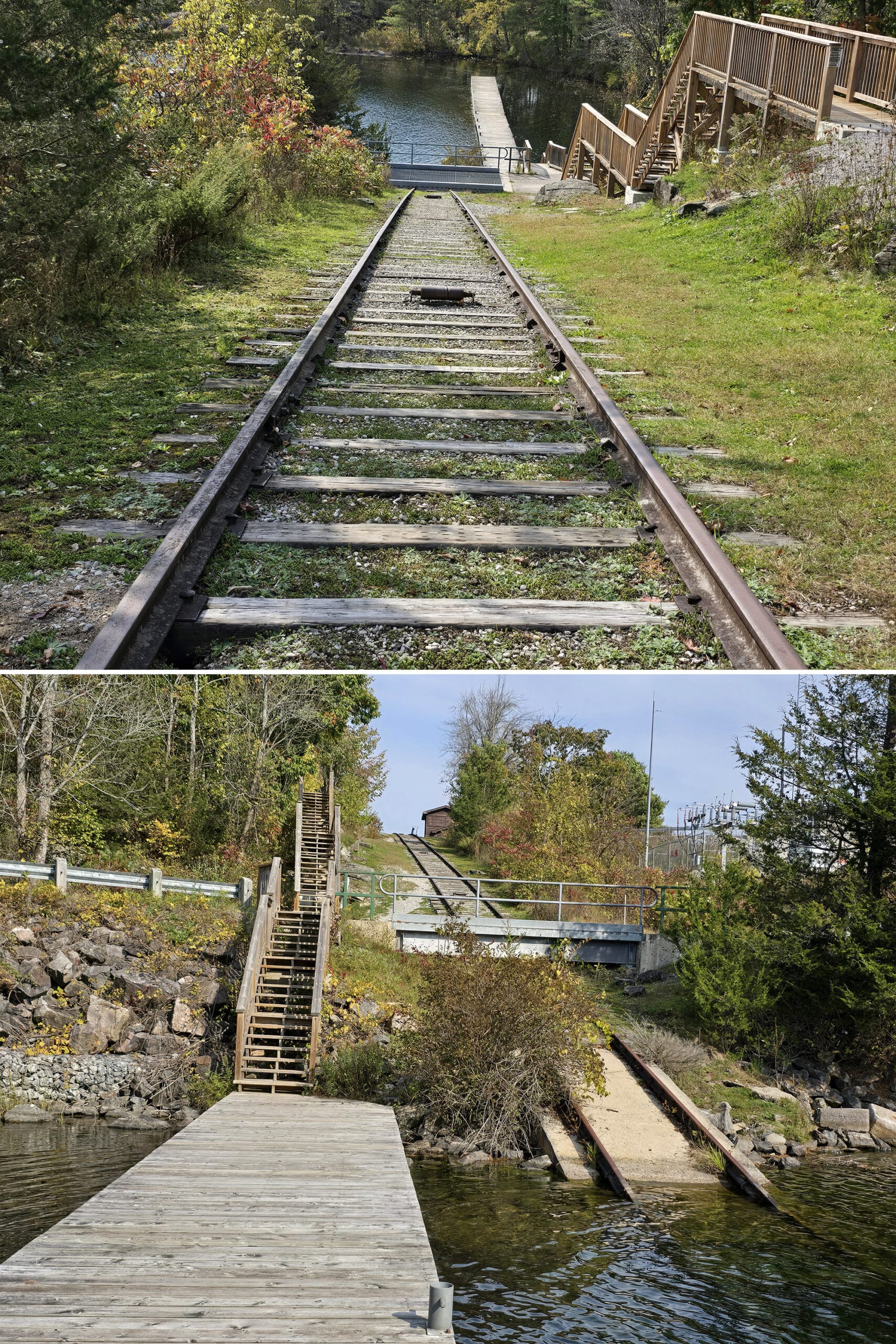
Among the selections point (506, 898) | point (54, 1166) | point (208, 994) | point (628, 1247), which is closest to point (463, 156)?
point (506, 898)

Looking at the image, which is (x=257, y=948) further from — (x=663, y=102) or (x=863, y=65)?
(x=663, y=102)

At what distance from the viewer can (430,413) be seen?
9648mm

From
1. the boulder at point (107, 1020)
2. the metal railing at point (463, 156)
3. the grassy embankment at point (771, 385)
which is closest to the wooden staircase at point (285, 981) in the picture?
the boulder at point (107, 1020)

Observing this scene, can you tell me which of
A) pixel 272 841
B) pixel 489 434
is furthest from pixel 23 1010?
pixel 489 434

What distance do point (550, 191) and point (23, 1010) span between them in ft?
81.1

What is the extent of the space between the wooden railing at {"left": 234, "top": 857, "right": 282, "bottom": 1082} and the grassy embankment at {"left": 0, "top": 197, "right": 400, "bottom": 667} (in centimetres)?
718

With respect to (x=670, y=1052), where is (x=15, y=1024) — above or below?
below

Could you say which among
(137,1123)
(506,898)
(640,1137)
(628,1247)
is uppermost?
(628,1247)

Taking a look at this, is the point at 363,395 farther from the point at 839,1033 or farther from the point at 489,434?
the point at 839,1033

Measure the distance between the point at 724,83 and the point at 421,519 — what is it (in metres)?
20.5

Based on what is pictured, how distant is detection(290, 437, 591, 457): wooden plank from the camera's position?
8688 millimetres

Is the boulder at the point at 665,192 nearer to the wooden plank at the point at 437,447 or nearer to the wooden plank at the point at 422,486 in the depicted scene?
the wooden plank at the point at 437,447

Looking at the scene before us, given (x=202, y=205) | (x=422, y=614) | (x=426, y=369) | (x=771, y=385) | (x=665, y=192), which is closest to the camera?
(x=422, y=614)

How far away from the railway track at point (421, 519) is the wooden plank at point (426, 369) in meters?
0.03
